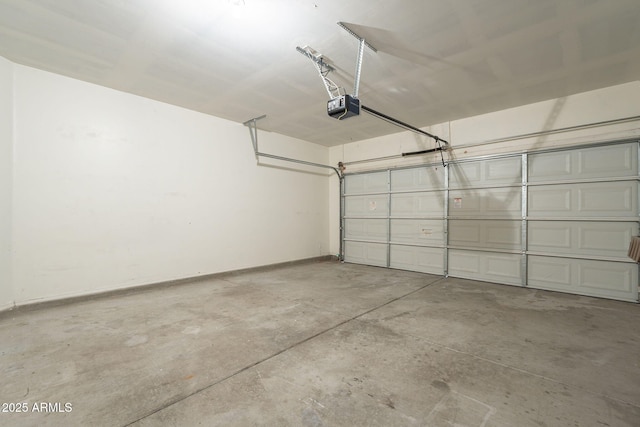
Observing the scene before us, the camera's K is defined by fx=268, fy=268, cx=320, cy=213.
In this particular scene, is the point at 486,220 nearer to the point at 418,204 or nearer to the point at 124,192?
the point at 418,204

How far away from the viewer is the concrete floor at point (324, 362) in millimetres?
1581

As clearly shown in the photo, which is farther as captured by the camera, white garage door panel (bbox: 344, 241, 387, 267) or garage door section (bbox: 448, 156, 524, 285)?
white garage door panel (bbox: 344, 241, 387, 267)

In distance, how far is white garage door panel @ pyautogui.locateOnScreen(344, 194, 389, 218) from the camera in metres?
6.11

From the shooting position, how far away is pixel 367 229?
6.39 m

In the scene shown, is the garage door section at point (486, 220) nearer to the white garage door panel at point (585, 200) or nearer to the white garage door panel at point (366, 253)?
the white garage door panel at point (585, 200)

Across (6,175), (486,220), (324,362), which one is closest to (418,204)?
(486,220)

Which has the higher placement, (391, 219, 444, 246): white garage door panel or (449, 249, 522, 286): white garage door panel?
(391, 219, 444, 246): white garage door panel

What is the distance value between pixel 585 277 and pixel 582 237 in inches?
23.0

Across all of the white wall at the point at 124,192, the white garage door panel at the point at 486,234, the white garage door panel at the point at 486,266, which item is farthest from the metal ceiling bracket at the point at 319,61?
the white garage door panel at the point at 486,266

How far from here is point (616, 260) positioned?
3.71 meters

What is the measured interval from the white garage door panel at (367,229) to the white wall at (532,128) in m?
1.32

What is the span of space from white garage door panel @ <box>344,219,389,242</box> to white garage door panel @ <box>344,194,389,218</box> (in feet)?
0.49

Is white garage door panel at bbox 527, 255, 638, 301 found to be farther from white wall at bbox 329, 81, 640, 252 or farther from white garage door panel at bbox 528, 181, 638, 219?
white wall at bbox 329, 81, 640, 252

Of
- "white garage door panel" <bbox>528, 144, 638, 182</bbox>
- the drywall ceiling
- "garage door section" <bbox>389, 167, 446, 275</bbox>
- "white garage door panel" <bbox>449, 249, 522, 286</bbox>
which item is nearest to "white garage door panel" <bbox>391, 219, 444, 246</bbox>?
"garage door section" <bbox>389, 167, 446, 275</bbox>
